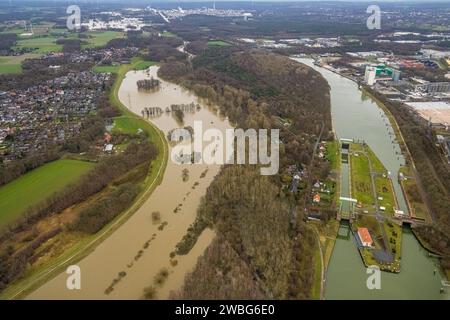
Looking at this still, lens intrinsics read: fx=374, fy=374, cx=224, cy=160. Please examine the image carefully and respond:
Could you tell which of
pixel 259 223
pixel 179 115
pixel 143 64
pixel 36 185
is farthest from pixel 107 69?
pixel 259 223

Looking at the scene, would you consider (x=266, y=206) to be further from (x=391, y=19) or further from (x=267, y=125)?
(x=391, y=19)

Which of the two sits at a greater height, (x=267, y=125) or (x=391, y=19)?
(x=391, y=19)

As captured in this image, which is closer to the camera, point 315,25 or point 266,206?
point 266,206

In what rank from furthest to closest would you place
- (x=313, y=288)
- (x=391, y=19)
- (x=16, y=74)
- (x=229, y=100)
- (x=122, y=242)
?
(x=391, y=19) < (x=16, y=74) < (x=229, y=100) < (x=122, y=242) < (x=313, y=288)

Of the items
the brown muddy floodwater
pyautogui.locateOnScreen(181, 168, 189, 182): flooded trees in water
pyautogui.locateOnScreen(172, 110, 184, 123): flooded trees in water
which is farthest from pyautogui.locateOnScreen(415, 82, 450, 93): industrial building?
pyautogui.locateOnScreen(181, 168, 189, 182): flooded trees in water

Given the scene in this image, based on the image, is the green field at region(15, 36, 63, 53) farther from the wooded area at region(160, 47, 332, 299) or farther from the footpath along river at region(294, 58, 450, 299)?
the footpath along river at region(294, 58, 450, 299)

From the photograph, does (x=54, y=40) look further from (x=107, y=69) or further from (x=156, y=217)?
(x=156, y=217)
